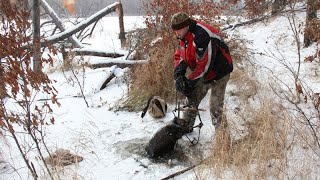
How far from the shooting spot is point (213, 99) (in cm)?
406

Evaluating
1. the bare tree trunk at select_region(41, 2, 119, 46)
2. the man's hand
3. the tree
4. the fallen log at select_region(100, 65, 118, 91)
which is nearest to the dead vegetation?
the man's hand

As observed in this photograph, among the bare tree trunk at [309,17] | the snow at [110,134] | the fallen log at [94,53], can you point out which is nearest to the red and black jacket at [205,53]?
the snow at [110,134]

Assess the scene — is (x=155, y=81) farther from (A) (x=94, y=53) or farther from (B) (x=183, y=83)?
(A) (x=94, y=53)

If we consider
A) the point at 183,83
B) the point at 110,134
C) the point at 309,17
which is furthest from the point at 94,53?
the point at 309,17

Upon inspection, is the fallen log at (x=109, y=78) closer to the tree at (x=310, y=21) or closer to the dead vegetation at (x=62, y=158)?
the dead vegetation at (x=62, y=158)

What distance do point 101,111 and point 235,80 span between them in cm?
229

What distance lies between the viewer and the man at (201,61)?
365 cm

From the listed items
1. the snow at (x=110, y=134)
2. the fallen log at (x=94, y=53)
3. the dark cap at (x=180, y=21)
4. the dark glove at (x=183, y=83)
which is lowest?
the snow at (x=110, y=134)

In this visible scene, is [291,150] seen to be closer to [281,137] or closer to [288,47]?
[281,137]

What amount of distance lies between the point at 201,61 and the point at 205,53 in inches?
3.9

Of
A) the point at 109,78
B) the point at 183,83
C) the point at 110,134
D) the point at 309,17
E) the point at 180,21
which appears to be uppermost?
the point at 309,17

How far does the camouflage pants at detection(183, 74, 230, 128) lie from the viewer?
13.1ft

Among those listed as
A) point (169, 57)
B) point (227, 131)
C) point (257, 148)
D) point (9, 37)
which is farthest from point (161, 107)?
point (9, 37)

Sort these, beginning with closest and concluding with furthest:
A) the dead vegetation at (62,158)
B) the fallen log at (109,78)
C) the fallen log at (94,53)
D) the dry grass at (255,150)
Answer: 1. the dry grass at (255,150)
2. the dead vegetation at (62,158)
3. the fallen log at (109,78)
4. the fallen log at (94,53)
